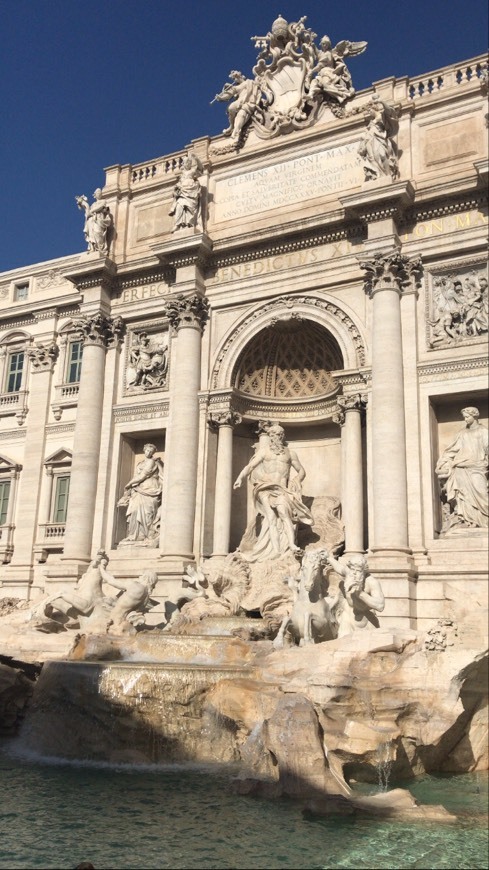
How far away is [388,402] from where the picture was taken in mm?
18734

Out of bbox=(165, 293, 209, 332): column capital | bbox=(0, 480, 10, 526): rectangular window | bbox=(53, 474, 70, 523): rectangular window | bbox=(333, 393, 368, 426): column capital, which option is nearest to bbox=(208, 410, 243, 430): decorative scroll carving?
bbox=(165, 293, 209, 332): column capital

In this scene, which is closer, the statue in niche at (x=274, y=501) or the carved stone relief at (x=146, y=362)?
the statue in niche at (x=274, y=501)

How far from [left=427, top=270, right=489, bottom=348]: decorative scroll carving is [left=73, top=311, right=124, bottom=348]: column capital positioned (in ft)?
32.0

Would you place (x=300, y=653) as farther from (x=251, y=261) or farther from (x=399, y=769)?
(x=251, y=261)

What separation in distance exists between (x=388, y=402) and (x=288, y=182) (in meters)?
7.91

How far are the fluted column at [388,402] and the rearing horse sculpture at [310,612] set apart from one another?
328 cm

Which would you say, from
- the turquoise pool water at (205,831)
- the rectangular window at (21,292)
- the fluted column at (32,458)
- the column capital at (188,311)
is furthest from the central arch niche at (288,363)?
the turquoise pool water at (205,831)

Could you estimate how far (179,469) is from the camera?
2122cm

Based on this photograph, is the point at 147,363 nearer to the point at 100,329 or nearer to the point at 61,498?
the point at 100,329

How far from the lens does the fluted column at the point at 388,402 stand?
18.0 meters

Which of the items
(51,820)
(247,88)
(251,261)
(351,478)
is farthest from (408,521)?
(247,88)

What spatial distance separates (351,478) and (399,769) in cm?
890

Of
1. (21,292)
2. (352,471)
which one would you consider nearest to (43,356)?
(21,292)

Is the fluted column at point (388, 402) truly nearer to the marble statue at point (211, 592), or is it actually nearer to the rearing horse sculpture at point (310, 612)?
the rearing horse sculpture at point (310, 612)
